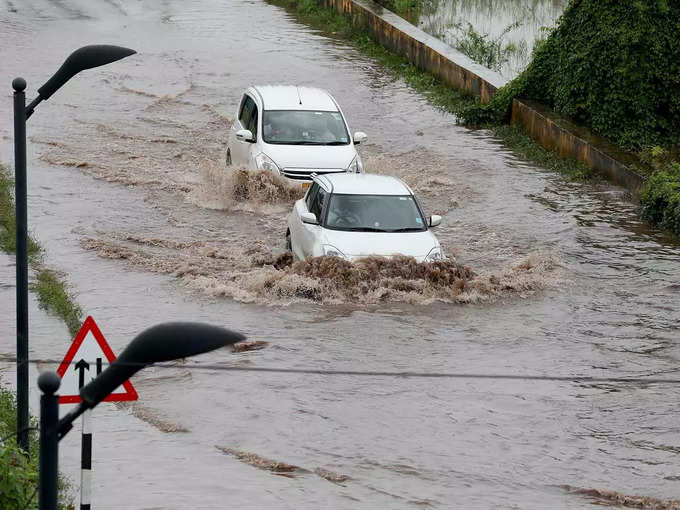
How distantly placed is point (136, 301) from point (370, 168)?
8.43 m

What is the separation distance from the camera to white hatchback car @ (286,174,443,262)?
15812mm

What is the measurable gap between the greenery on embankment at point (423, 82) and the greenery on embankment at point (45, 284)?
34.2 feet

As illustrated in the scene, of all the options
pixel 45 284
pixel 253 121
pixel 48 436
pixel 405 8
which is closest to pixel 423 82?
pixel 405 8

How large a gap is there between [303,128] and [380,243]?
5.98 metres

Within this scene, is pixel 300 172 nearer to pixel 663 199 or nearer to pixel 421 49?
pixel 663 199

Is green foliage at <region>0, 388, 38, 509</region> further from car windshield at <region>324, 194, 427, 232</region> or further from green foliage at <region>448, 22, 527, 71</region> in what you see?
green foliage at <region>448, 22, 527, 71</region>

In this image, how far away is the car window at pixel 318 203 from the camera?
16625 millimetres

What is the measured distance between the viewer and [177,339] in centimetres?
535

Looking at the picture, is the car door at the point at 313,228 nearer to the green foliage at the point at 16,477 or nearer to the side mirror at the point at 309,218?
the side mirror at the point at 309,218

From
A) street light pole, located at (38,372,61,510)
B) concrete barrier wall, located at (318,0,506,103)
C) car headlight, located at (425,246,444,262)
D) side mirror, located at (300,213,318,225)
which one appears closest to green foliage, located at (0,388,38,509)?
street light pole, located at (38,372,61,510)

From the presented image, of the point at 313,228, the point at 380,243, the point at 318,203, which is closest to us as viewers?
the point at 380,243

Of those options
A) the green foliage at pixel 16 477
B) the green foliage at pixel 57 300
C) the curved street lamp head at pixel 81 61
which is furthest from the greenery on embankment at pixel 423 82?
the green foliage at pixel 16 477

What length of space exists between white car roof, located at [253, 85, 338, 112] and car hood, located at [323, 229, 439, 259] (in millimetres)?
6145

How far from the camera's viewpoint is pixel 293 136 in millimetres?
21141
